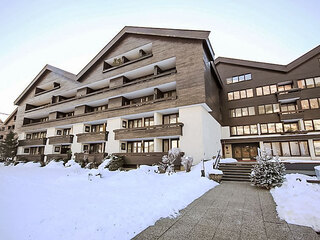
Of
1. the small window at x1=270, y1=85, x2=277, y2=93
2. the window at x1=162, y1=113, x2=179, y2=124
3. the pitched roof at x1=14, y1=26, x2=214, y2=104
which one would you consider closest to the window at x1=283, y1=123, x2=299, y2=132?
the small window at x1=270, y1=85, x2=277, y2=93

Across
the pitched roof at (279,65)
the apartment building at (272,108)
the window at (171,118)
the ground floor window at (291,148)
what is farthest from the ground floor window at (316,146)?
the window at (171,118)

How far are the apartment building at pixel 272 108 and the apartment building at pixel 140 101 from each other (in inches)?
131

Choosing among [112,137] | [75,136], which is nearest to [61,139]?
[75,136]

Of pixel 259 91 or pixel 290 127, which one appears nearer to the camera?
pixel 290 127

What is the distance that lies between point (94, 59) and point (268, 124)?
28.6m

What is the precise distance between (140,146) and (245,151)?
16.5 metres

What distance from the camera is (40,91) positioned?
3441cm

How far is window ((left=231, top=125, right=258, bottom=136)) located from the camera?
80.0ft

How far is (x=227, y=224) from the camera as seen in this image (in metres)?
4.54

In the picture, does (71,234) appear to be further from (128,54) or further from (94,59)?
(94,59)

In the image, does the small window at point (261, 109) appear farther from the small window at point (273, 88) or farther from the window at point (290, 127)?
the window at point (290, 127)

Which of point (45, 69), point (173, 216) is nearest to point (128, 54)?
point (45, 69)

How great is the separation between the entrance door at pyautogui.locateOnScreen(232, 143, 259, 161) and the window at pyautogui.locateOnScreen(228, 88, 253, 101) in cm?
767

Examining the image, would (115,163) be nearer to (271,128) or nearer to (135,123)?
(135,123)
